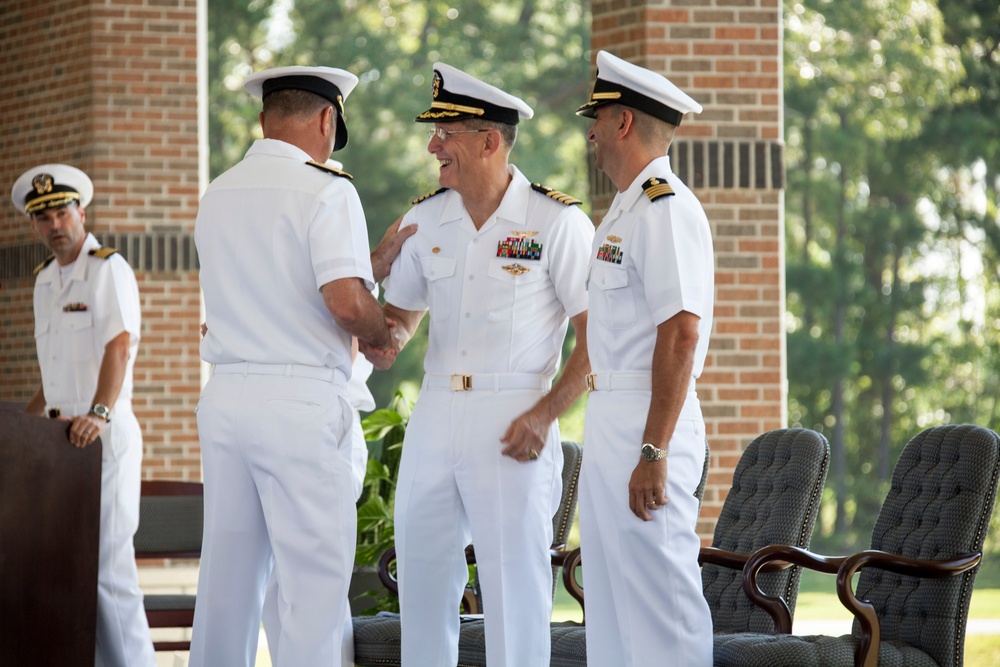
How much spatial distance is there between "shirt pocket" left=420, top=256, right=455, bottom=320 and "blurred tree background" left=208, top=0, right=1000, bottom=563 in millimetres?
13955

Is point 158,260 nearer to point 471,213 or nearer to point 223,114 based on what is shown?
point 471,213

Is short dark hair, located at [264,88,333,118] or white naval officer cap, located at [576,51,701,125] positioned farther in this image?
short dark hair, located at [264,88,333,118]

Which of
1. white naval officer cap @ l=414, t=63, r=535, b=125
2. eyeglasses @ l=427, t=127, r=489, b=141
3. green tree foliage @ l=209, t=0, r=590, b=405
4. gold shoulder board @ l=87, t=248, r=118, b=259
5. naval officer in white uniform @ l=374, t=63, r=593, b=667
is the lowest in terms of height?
naval officer in white uniform @ l=374, t=63, r=593, b=667

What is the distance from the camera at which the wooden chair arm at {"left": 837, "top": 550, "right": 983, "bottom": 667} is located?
3297mm

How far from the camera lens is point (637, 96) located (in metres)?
3.28

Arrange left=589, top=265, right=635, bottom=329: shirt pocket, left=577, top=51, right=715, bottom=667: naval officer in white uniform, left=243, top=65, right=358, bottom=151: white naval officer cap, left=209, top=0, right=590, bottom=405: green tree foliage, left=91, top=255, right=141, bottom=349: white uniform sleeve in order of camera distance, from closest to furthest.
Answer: left=577, top=51, right=715, bottom=667: naval officer in white uniform < left=589, top=265, right=635, bottom=329: shirt pocket < left=243, top=65, right=358, bottom=151: white naval officer cap < left=91, top=255, right=141, bottom=349: white uniform sleeve < left=209, top=0, right=590, bottom=405: green tree foliage

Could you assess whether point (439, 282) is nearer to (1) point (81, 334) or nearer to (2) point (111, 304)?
(2) point (111, 304)

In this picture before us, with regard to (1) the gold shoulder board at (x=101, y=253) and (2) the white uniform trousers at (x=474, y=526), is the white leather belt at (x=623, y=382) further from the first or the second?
(1) the gold shoulder board at (x=101, y=253)

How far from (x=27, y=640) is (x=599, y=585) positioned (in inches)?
78.8

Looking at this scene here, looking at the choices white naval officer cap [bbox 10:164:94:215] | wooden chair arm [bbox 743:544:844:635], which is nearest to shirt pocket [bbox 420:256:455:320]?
wooden chair arm [bbox 743:544:844:635]

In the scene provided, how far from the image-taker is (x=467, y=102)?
→ 3600 millimetres

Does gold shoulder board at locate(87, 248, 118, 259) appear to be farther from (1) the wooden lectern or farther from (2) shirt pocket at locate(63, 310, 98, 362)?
(1) the wooden lectern

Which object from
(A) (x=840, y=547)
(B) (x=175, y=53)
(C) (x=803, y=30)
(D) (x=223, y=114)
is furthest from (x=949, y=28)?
(B) (x=175, y=53)

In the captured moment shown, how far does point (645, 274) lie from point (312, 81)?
97 cm
